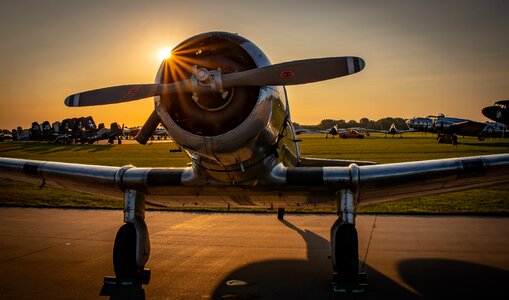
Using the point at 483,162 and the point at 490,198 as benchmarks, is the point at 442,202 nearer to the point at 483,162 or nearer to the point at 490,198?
the point at 490,198

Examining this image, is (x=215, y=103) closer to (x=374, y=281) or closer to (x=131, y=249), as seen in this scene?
(x=131, y=249)

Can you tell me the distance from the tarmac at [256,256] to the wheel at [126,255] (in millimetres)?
288

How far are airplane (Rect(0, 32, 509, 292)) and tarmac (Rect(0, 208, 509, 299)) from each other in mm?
540

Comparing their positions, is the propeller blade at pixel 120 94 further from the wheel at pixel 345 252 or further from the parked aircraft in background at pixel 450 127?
the parked aircraft in background at pixel 450 127

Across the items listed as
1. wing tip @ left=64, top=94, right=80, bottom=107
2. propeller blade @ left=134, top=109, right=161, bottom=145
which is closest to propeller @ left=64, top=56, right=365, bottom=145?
propeller blade @ left=134, top=109, right=161, bottom=145

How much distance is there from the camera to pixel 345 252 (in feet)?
20.1

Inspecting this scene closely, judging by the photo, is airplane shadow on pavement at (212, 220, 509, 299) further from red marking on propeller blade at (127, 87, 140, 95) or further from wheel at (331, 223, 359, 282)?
red marking on propeller blade at (127, 87, 140, 95)

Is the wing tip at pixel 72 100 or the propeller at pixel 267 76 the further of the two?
the wing tip at pixel 72 100

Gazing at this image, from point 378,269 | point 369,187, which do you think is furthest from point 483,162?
point 378,269

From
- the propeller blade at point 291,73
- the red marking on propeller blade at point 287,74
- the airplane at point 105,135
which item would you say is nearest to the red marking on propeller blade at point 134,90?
the propeller blade at point 291,73

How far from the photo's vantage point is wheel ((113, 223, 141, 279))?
650 cm

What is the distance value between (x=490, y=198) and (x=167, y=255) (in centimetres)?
1054

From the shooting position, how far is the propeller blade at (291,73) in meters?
5.13

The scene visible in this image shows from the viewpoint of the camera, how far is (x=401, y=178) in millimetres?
6492
